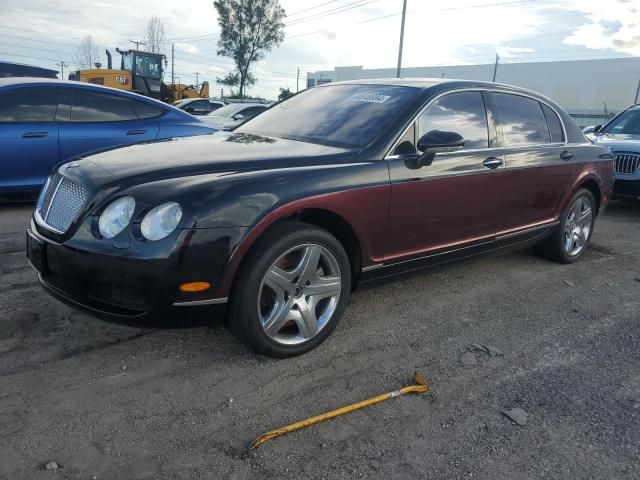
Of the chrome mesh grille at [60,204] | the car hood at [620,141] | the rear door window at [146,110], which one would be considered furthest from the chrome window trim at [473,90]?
the rear door window at [146,110]

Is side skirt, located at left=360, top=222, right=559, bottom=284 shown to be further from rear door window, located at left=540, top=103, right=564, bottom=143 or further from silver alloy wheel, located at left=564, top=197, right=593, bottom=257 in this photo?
rear door window, located at left=540, top=103, right=564, bottom=143

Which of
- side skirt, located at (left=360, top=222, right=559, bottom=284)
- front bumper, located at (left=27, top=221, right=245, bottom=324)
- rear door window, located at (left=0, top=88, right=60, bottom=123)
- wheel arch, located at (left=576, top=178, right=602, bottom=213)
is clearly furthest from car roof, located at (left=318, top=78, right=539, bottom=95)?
rear door window, located at (left=0, top=88, right=60, bottom=123)

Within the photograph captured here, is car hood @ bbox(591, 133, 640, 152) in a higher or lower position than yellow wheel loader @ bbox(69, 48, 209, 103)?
lower

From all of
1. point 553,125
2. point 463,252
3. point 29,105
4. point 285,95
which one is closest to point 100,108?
point 29,105

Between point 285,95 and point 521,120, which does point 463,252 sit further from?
point 285,95

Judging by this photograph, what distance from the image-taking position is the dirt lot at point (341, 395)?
86.2 inches

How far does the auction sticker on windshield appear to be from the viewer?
3709 millimetres

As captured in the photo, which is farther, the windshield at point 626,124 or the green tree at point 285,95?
the windshield at point 626,124

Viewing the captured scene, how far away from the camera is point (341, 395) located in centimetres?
269

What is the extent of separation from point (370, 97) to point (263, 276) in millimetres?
1718

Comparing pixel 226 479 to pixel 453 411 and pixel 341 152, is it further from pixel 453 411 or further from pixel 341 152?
pixel 341 152

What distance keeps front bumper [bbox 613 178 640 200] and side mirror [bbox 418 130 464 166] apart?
208 inches

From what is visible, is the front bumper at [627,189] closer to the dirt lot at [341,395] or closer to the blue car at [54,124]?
the dirt lot at [341,395]

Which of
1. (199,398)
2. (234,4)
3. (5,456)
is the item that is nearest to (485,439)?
(199,398)
